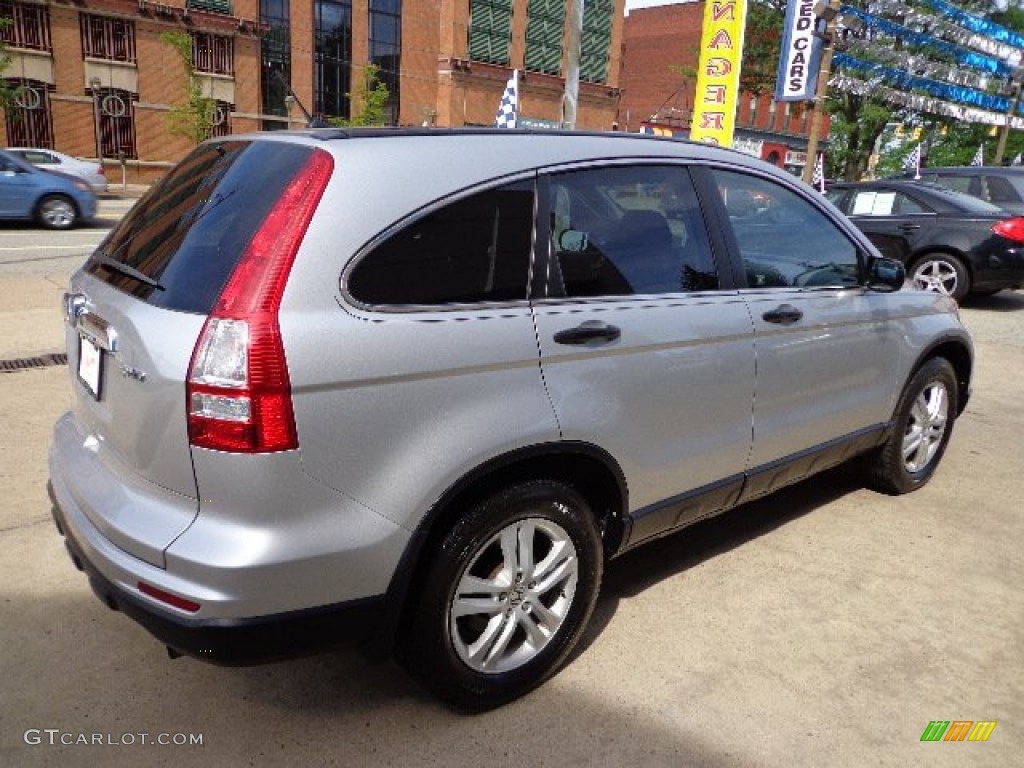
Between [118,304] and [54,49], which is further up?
[54,49]

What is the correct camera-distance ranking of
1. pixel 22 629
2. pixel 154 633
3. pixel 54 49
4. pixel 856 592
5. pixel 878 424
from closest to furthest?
pixel 154 633 < pixel 22 629 < pixel 856 592 < pixel 878 424 < pixel 54 49

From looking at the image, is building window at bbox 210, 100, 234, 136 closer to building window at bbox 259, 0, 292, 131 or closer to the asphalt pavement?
building window at bbox 259, 0, 292, 131

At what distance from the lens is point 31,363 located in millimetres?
5809

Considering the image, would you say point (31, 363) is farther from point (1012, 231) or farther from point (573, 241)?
point (1012, 231)

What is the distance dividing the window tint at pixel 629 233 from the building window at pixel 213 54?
1267 inches

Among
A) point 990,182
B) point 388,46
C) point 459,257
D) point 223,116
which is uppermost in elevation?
point 388,46

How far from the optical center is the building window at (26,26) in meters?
27.1

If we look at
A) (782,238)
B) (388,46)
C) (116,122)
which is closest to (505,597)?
(782,238)

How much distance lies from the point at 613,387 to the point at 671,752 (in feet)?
3.64

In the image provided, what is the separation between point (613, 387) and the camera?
2.55m

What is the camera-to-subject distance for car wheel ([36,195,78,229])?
15.4m

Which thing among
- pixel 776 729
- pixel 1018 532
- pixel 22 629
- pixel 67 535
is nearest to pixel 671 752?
pixel 776 729

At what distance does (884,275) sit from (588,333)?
1.92 metres

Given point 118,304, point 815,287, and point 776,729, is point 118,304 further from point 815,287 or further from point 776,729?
point 815,287
